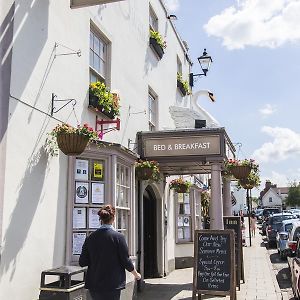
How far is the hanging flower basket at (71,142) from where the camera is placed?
678 cm

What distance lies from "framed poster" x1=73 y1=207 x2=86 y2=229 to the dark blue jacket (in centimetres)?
203

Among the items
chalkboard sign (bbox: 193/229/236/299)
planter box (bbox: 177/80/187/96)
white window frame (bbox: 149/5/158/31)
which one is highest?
white window frame (bbox: 149/5/158/31)

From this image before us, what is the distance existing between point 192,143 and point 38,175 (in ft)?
16.0

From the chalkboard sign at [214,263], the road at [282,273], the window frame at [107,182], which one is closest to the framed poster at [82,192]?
the window frame at [107,182]

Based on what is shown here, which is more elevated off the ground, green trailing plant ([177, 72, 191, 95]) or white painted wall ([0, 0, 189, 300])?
green trailing plant ([177, 72, 191, 95])

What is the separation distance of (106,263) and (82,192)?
253 centimetres

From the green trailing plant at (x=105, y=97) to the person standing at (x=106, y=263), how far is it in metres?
3.58

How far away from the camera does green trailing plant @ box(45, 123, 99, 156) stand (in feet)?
22.2

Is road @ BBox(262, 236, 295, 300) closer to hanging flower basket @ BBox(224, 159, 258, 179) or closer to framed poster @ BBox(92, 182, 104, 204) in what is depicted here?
hanging flower basket @ BBox(224, 159, 258, 179)

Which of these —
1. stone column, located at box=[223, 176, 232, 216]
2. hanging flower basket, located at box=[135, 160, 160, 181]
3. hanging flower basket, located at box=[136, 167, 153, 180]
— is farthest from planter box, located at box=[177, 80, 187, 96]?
hanging flower basket, located at box=[136, 167, 153, 180]

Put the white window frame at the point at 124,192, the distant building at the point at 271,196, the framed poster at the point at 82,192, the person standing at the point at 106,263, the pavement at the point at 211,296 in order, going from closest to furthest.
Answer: the person standing at the point at 106,263 < the framed poster at the point at 82,192 < the white window frame at the point at 124,192 < the pavement at the point at 211,296 < the distant building at the point at 271,196

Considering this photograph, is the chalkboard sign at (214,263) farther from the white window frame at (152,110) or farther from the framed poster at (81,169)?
the white window frame at (152,110)

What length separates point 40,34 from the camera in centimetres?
702

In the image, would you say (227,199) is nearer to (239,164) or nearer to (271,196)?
(239,164)
